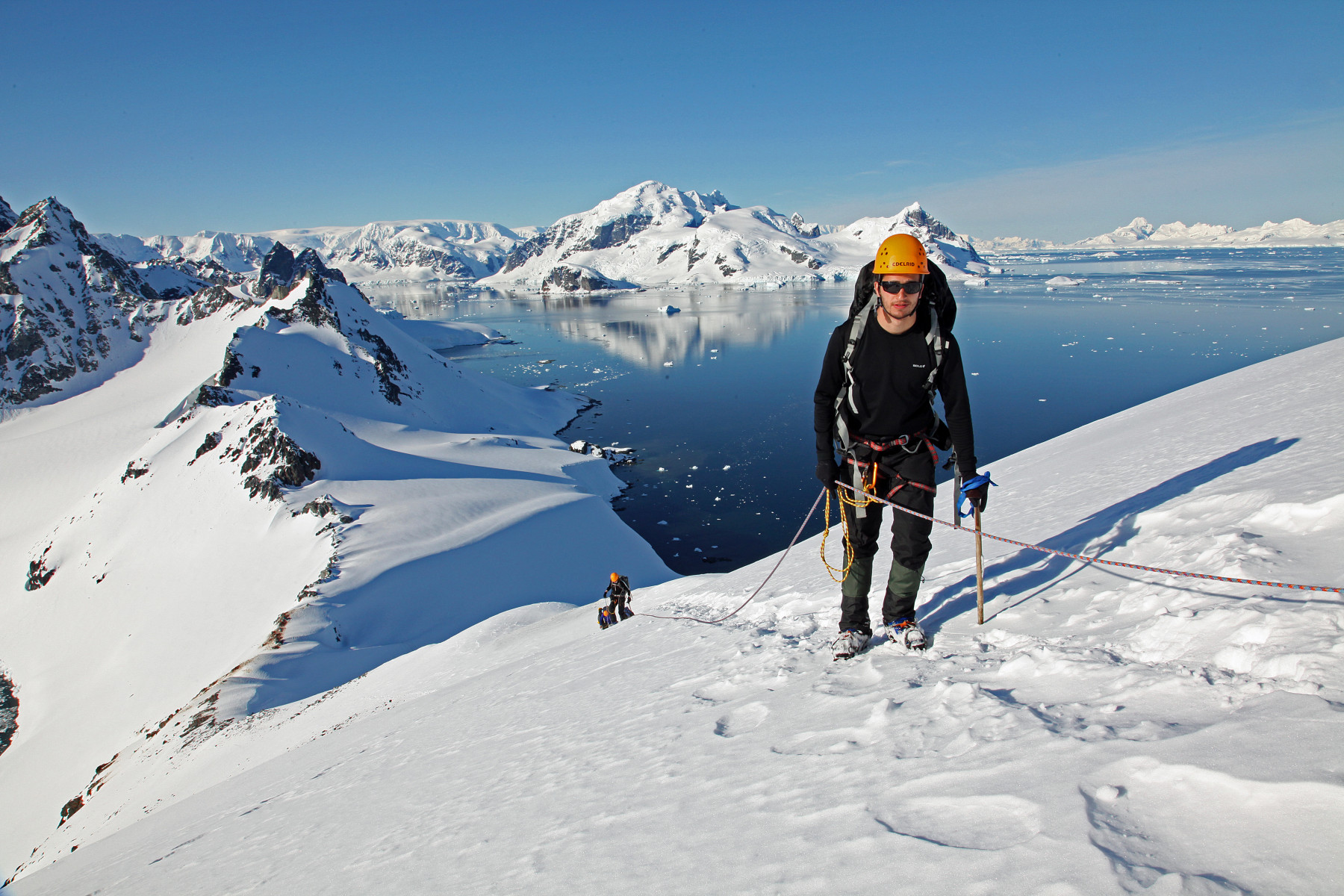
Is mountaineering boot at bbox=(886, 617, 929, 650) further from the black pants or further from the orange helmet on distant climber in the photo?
the orange helmet on distant climber

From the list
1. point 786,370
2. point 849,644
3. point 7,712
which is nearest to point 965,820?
point 849,644

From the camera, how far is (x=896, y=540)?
424 cm

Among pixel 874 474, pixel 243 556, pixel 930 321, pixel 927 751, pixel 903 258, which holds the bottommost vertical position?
pixel 243 556

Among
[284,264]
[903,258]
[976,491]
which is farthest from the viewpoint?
[284,264]

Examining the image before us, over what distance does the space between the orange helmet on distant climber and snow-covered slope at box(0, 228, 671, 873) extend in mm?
14671

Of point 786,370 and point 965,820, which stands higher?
point 965,820

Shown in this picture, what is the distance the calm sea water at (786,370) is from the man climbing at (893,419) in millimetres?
18595

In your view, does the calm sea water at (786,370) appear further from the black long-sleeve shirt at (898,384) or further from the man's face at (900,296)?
the man's face at (900,296)

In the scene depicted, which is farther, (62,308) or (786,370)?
(786,370)

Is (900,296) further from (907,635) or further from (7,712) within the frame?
(7,712)

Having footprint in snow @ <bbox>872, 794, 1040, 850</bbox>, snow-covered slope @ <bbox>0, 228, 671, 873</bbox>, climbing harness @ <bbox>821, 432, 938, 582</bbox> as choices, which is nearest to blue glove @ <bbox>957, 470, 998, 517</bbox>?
climbing harness @ <bbox>821, 432, 938, 582</bbox>

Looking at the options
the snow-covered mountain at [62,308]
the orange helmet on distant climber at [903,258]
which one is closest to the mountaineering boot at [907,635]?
the orange helmet on distant climber at [903,258]

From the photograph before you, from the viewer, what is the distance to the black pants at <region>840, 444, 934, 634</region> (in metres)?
4.09

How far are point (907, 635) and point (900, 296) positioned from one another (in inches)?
93.6
